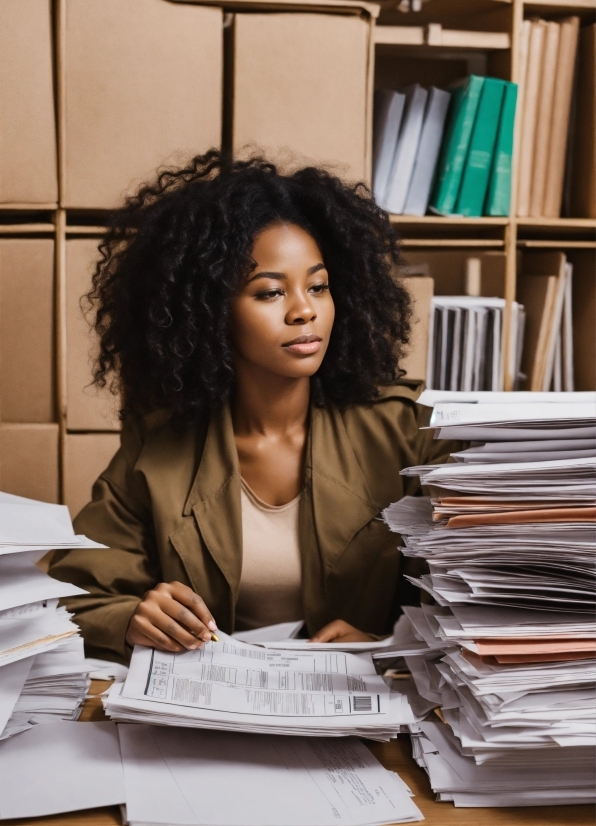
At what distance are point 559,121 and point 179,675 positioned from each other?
1.93 metres

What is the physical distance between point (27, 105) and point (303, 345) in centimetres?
121

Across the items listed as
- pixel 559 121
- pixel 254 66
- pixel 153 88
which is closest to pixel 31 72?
pixel 153 88

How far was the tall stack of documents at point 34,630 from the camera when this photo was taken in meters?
0.83

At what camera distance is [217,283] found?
1.29 meters

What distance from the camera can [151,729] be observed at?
861mm

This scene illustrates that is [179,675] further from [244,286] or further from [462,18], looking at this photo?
[462,18]

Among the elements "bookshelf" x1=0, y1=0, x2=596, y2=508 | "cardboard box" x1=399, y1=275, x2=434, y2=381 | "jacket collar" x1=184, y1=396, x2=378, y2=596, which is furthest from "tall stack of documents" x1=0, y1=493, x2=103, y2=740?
"cardboard box" x1=399, y1=275, x2=434, y2=381

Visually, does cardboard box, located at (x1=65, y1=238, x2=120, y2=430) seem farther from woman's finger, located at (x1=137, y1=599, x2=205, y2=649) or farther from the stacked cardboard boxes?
woman's finger, located at (x1=137, y1=599, x2=205, y2=649)

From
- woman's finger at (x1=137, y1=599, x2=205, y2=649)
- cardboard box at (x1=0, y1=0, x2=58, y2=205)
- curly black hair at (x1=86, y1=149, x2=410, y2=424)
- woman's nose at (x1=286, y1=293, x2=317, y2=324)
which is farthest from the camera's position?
cardboard box at (x1=0, y1=0, x2=58, y2=205)

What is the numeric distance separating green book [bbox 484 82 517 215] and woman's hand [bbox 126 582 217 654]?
1592 mm

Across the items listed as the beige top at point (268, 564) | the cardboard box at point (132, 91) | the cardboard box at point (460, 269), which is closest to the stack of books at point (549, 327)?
the cardboard box at point (460, 269)

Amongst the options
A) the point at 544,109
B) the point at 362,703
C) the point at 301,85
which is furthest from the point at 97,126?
the point at 362,703

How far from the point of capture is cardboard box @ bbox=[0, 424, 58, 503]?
210cm

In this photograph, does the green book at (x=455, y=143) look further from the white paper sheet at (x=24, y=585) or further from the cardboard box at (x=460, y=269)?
the white paper sheet at (x=24, y=585)
